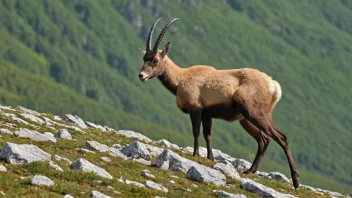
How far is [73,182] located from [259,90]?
1208 centimetres

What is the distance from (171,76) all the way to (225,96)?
4129 mm

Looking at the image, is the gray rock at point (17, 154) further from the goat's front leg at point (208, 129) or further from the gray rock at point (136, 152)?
the goat's front leg at point (208, 129)

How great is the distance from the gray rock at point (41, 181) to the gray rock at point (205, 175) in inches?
237

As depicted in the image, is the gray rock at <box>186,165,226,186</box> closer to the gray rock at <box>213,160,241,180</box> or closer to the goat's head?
the gray rock at <box>213,160,241,180</box>

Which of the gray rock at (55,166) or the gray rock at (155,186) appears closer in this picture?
the gray rock at (55,166)

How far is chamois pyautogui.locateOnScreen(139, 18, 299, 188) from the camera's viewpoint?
92.0 feet

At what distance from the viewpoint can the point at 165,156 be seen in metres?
24.3

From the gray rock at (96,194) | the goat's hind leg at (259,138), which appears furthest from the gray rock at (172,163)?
the gray rock at (96,194)

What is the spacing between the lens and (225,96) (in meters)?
29.0

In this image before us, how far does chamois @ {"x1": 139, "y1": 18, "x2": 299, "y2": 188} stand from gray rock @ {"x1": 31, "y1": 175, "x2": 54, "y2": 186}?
11.6m

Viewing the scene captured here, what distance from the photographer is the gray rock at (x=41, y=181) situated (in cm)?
1723

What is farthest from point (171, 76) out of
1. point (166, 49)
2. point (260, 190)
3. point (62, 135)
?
point (260, 190)

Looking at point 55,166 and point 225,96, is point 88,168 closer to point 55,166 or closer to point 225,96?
point 55,166

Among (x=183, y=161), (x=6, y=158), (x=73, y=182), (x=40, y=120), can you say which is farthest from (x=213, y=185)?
(x=40, y=120)
